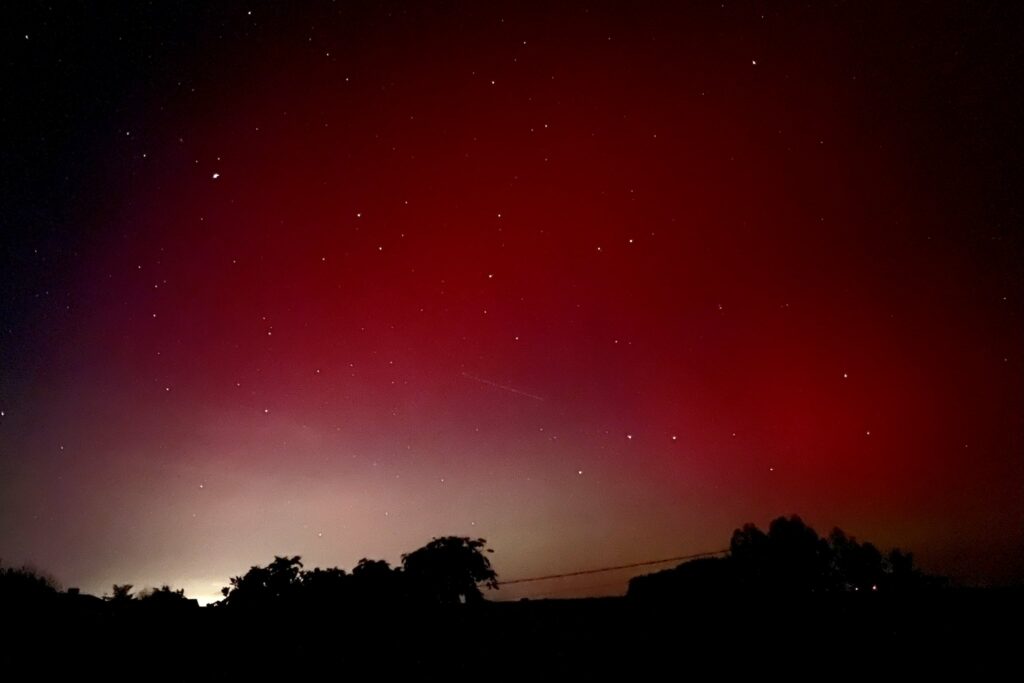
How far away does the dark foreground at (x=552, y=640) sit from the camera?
8641 millimetres

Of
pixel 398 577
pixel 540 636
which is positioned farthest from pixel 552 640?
pixel 398 577

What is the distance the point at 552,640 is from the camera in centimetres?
956

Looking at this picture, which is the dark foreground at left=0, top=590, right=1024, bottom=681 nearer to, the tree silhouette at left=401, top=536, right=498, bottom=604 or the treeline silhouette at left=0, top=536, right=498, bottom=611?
the treeline silhouette at left=0, top=536, right=498, bottom=611

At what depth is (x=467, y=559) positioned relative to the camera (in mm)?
34594

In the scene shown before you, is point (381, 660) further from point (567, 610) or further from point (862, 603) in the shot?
point (862, 603)

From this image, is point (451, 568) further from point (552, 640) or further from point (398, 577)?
point (552, 640)

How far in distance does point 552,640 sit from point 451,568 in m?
26.2

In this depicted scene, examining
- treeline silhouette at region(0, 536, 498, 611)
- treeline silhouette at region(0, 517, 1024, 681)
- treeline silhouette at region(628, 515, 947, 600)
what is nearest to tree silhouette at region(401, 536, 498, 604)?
treeline silhouette at region(0, 536, 498, 611)

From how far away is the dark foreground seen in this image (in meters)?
8.64

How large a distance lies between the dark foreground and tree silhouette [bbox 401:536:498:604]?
24092 mm

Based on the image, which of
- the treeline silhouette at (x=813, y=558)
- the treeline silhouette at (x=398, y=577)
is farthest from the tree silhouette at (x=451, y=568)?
the treeline silhouette at (x=813, y=558)

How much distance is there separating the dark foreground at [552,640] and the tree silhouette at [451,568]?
2409cm

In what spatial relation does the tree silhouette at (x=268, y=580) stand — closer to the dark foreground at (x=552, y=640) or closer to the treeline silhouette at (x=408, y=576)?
the treeline silhouette at (x=408, y=576)

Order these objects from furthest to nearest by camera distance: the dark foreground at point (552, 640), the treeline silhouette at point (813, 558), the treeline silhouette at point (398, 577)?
the treeline silhouette at point (813, 558) → the treeline silhouette at point (398, 577) → the dark foreground at point (552, 640)
